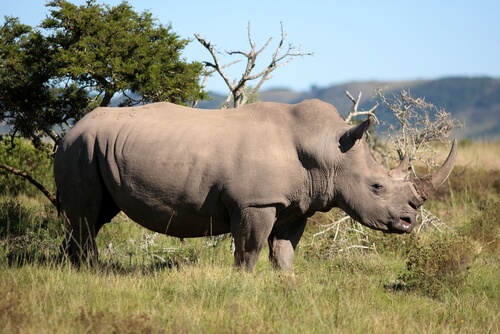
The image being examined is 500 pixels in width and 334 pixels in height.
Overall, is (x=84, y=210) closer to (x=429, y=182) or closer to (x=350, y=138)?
(x=350, y=138)

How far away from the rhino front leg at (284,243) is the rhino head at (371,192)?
2.14 ft

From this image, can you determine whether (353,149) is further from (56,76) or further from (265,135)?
(56,76)

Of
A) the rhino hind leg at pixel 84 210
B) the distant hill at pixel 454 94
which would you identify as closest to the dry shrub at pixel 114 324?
the rhino hind leg at pixel 84 210

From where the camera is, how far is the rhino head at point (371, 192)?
8203 millimetres

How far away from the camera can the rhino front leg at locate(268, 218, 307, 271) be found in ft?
28.2

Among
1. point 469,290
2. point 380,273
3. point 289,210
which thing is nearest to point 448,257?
point 469,290

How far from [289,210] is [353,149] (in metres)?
0.86

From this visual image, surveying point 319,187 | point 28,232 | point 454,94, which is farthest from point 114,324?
point 454,94

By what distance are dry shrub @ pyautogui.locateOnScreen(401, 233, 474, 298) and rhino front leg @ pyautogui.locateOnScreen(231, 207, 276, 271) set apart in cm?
159

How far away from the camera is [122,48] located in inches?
428

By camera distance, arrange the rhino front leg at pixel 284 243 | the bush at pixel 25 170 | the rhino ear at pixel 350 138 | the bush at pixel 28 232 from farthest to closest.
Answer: the bush at pixel 25 170 → the bush at pixel 28 232 → the rhino front leg at pixel 284 243 → the rhino ear at pixel 350 138

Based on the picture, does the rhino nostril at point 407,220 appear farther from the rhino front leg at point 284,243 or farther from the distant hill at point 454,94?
the distant hill at point 454,94

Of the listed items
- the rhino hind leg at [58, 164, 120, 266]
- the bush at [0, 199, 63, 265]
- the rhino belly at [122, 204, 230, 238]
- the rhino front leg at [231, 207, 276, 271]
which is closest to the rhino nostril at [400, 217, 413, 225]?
the rhino front leg at [231, 207, 276, 271]

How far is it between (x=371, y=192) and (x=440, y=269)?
110 cm
